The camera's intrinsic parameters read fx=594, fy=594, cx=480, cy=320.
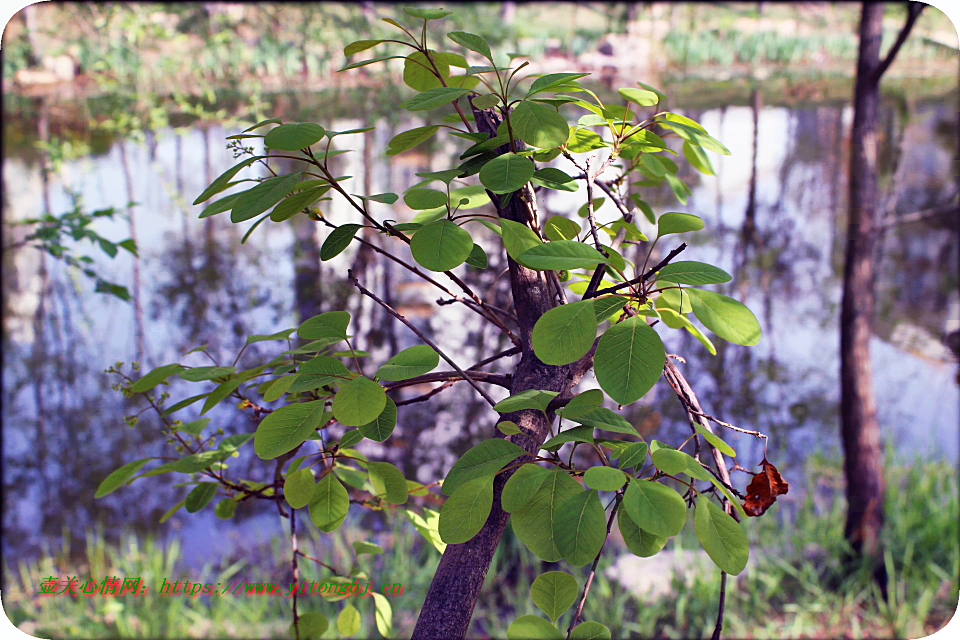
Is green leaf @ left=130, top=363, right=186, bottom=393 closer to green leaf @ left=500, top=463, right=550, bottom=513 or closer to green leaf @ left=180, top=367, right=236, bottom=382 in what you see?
green leaf @ left=180, top=367, right=236, bottom=382

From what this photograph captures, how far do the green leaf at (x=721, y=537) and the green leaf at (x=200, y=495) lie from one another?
14.9 inches

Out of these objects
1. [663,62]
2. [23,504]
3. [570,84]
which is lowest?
[23,504]

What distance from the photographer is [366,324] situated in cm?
322


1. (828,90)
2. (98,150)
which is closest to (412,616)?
(98,150)

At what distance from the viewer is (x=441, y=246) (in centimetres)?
36

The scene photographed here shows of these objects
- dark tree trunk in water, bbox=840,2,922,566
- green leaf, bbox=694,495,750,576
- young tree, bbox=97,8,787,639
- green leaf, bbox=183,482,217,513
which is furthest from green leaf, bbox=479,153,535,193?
dark tree trunk in water, bbox=840,2,922,566

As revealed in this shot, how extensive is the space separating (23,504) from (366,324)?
67.6 inches

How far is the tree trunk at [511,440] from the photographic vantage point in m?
0.41

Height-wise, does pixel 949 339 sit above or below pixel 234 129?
below

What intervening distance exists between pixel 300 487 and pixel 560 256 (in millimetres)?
252

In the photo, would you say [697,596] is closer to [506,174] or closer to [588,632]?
[588,632]

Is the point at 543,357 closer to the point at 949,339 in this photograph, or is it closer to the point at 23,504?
the point at 23,504

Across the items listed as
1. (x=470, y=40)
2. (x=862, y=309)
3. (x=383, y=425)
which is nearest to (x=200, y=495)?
(x=383, y=425)

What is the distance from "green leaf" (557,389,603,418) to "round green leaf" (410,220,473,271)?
10 cm
